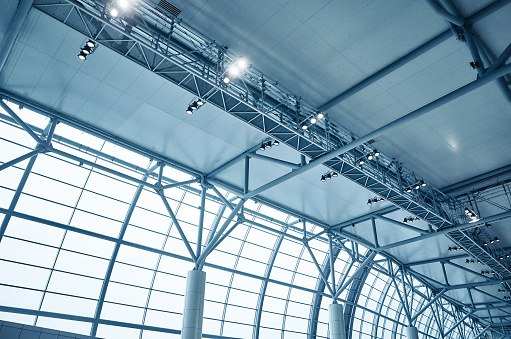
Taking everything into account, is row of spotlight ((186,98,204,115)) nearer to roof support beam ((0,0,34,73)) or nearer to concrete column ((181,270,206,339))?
roof support beam ((0,0,34,73))

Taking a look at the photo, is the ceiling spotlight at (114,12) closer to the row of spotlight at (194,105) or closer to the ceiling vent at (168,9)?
the ceiling vent at (168,9)

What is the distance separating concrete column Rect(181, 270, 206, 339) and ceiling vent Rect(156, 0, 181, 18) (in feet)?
50.1

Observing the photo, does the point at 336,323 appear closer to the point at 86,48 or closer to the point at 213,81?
the point at 213,81

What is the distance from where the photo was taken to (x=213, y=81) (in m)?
17.3

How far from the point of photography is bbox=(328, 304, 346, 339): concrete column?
32797 mm

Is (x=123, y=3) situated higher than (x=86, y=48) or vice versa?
(x=123, y=3)

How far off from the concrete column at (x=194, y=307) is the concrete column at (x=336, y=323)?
14.6m

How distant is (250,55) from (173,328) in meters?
A: 20.2

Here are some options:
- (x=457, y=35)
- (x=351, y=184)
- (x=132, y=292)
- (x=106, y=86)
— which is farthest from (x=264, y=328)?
(x=457, y=35)

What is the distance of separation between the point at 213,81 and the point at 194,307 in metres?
13.9

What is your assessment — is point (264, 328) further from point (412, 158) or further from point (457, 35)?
point (457, 35)

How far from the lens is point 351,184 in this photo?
28.4m

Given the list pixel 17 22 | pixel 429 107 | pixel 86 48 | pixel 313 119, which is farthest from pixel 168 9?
pixel 429 107

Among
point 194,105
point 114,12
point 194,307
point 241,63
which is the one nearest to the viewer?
point 114,12
